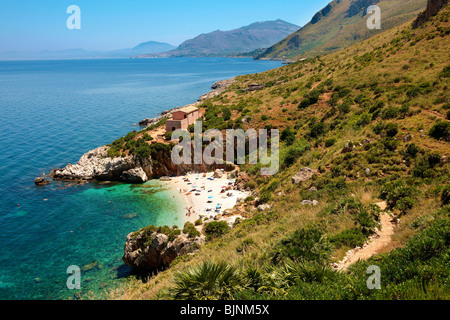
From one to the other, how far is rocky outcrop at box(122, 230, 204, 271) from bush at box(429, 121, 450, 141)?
17652mm

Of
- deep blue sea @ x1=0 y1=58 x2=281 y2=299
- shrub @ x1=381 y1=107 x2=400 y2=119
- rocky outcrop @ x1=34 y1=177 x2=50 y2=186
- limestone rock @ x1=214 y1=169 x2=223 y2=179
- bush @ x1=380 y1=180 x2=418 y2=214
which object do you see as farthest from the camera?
rocky outcrop @ x1=34 y1=177 x2=50 y2=186

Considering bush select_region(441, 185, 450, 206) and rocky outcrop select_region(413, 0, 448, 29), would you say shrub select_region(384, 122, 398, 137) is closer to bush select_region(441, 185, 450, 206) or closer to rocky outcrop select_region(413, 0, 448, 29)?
bush select_region(441, 185, 450, 206)

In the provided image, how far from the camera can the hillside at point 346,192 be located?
6383mm

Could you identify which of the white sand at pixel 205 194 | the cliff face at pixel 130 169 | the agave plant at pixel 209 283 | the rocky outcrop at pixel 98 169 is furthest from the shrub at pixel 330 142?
→ the rocky outcrop at pixel 98 169

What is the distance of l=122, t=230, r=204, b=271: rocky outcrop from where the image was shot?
18844mm

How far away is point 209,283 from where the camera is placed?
6.64 metres

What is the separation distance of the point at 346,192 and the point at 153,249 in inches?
592

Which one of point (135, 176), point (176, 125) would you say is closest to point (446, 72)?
point (176, 125)

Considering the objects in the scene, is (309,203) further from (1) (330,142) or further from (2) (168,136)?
(2) (168,136)

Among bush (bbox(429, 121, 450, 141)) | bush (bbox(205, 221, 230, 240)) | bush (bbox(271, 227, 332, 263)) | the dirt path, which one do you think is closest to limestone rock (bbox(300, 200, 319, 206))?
the dirt path

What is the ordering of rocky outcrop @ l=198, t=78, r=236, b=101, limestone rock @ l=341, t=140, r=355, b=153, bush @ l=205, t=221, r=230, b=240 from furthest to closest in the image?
1. rocky outcrop @ l=198, t=78, r=236, b=101
2. limestone rock @ l=341, t=140, r=355, b=153
3. bush @ l=205, t=221, r=230, b=240

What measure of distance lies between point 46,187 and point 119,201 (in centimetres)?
1233
